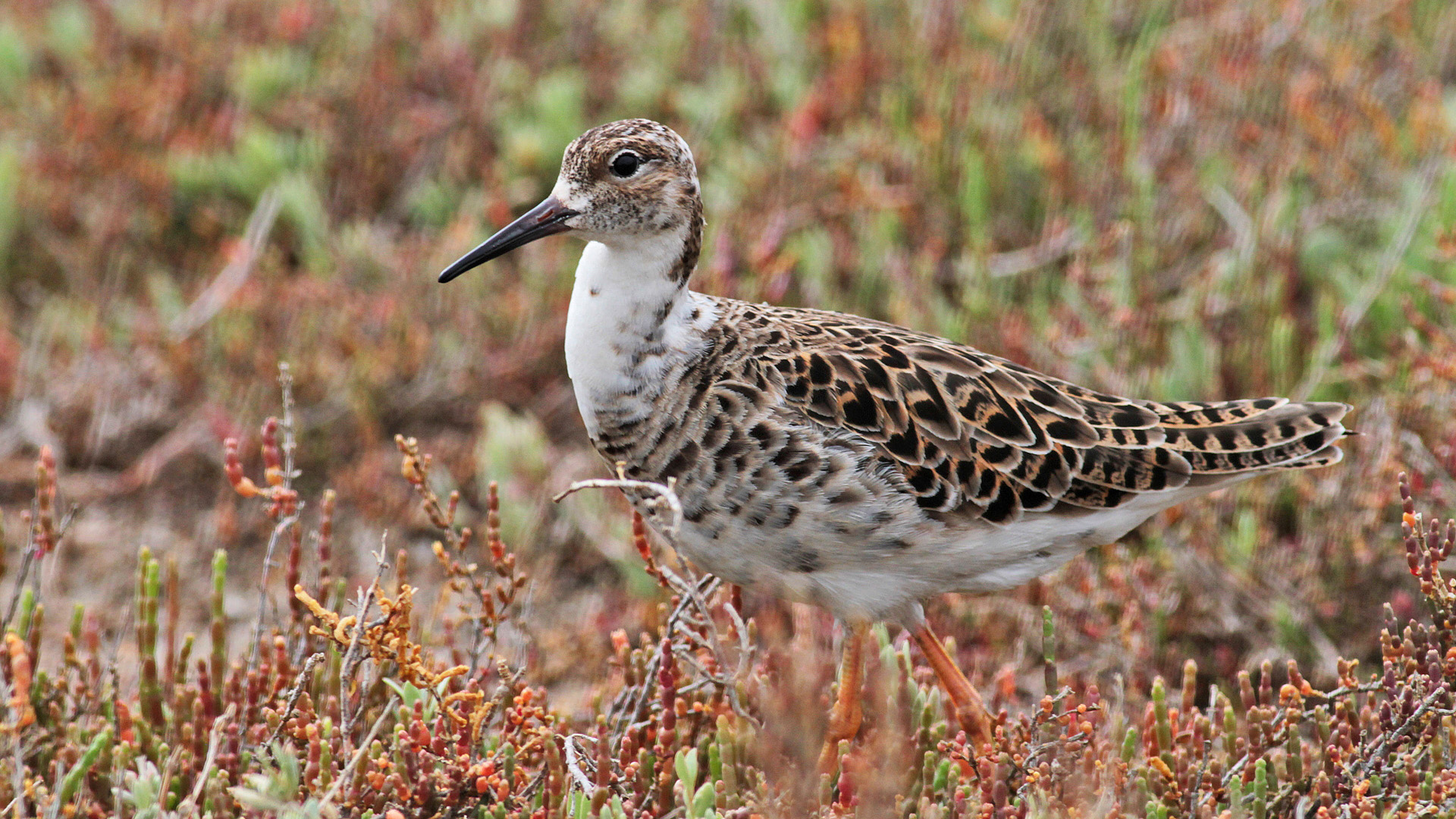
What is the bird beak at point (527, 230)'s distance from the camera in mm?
4203

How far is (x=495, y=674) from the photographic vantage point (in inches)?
195

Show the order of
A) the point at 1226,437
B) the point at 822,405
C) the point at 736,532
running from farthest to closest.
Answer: the point at 1226,437
the point at 822,405
the point at 736,532

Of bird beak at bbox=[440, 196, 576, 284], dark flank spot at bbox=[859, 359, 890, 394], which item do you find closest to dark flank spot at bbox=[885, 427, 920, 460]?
dark flank spot at bbox=[859, 359, 890, 394]

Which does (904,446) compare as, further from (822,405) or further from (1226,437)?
(1226,437)

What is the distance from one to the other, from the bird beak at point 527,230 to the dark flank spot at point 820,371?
0.79 meters

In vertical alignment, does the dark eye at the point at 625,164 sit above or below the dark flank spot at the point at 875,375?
above

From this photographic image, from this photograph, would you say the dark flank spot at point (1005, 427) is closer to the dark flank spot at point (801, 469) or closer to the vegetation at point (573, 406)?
the dark flank spot at point (801, 469)

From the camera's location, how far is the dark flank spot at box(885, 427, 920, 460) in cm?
416

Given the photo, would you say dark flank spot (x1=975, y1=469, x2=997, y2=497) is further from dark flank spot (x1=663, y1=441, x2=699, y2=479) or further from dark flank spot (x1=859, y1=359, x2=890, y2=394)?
dark flank spot (x1=663, y1=441, x2=699, y2=479)

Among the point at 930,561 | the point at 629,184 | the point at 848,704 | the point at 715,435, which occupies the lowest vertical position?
the point at 848,704

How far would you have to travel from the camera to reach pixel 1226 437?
448 cm

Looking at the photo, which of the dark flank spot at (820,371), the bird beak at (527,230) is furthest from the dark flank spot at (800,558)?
the bird beak at (527,230)

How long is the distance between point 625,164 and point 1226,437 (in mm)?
1961

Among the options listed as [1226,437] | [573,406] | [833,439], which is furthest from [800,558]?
[573,406]
